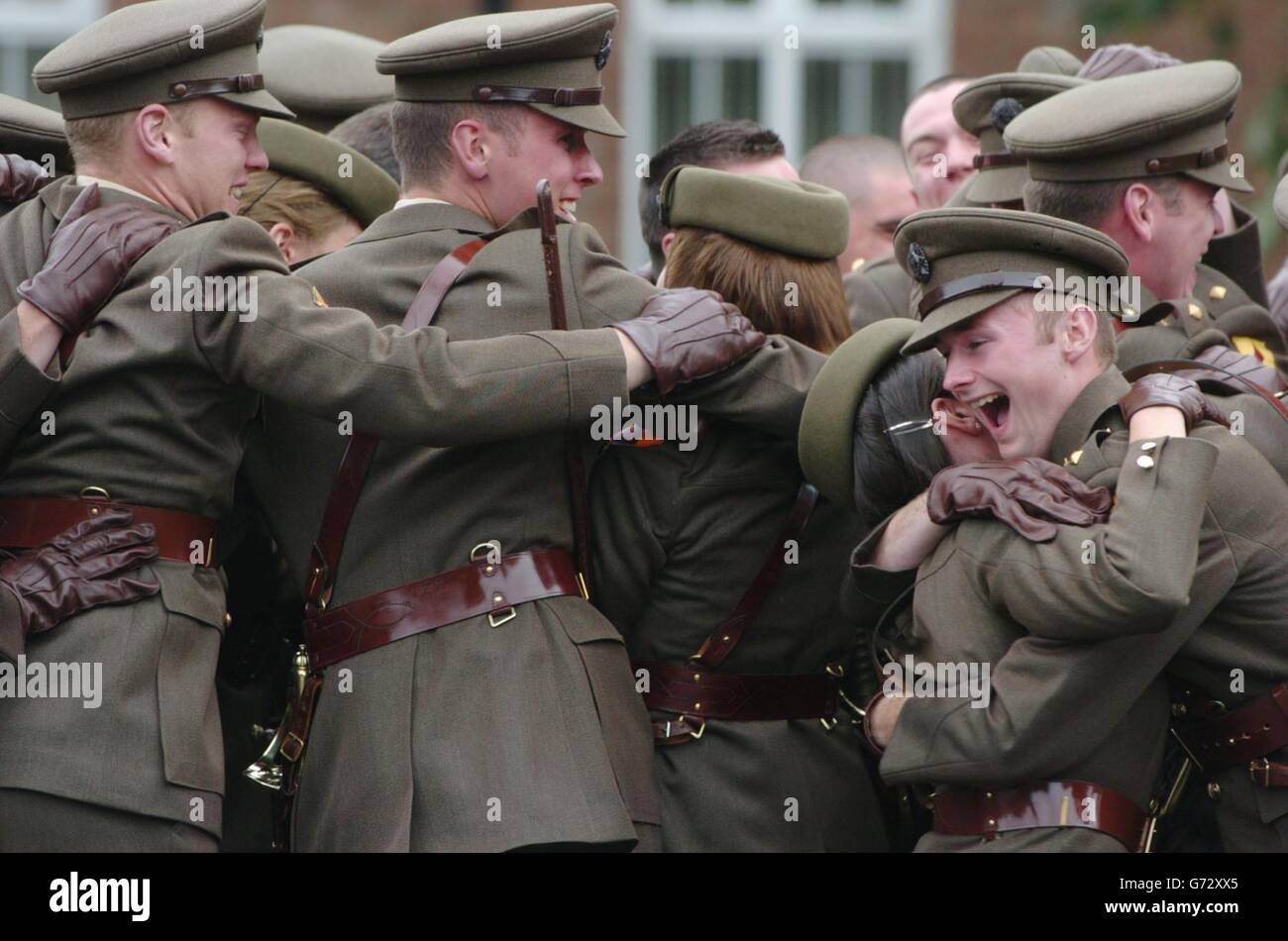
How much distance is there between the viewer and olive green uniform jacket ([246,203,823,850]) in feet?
11.5

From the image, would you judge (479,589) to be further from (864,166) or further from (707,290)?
(864,166)

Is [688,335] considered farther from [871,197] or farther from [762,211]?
[871,197]

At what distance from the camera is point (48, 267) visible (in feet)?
11.4

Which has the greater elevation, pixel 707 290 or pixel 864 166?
pixel 864 166

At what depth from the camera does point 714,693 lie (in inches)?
154

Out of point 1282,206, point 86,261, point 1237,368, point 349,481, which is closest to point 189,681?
point 349,481

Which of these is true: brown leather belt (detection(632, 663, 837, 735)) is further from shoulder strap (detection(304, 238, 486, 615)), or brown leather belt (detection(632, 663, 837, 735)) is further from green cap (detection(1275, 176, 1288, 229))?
green cap (detection(1275, 176, 1288, 229))

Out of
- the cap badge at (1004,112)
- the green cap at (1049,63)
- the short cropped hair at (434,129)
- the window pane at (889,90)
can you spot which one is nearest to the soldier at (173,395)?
the short cropped hair at (434,129)

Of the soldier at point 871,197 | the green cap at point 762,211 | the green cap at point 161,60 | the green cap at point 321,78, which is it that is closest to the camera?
the green cap at point 161,60

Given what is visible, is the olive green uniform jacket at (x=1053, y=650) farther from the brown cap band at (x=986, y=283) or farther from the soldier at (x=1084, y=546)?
the brown cap band at (x=986, y=283)

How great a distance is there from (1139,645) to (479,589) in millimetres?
1186

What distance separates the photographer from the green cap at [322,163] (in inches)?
180

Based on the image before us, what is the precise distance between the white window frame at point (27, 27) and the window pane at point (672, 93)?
115 inches

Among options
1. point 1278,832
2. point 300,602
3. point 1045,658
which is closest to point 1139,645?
point 1045,658
